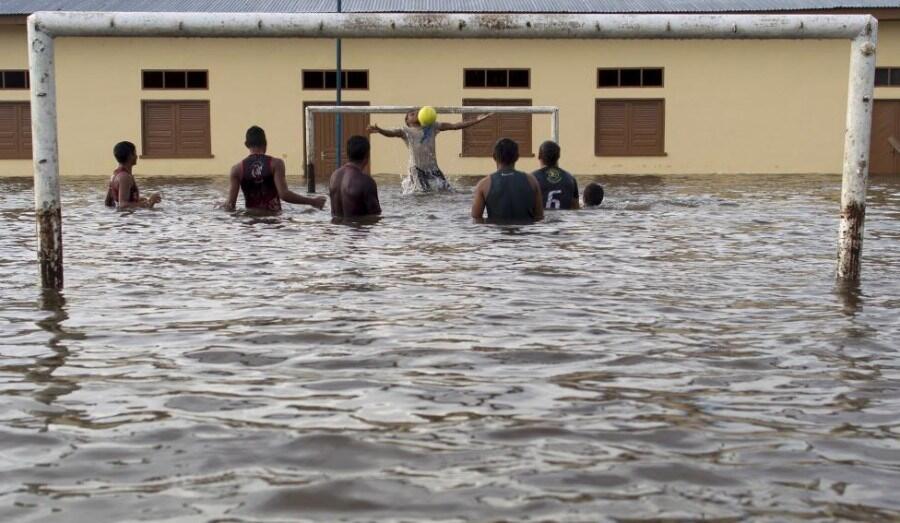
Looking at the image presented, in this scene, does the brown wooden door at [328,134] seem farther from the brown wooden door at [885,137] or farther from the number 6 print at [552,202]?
the number 6 print at [552,202]

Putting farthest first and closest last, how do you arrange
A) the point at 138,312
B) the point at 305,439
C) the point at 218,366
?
the point at 138,312 → the point at 218,366 → the point at 305,439

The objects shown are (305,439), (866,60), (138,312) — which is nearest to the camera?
(305,439)

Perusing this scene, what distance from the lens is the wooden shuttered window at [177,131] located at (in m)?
28.4

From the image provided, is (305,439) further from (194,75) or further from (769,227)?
(194,75)

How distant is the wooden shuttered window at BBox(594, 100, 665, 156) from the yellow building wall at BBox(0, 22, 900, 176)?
0.17m

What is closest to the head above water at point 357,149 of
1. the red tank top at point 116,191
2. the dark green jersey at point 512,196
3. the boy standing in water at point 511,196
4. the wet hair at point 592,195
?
the boy standing in water at point 511,196

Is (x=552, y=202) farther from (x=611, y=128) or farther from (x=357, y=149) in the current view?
(x=611, y=128)

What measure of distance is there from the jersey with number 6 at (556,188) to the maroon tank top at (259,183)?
2789mm

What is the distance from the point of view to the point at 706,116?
2847 centimetres

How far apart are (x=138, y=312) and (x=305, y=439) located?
3053mm

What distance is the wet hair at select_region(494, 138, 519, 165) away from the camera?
11.8 m

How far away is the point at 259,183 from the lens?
1376cm

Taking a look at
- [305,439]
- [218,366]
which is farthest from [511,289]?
[305,439]

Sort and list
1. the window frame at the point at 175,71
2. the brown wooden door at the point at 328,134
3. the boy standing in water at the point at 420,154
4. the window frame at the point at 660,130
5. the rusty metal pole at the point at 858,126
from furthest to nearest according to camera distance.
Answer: the window frame at the point at 660,130 < the window frame at the point at 175,71 < the brown wooden door at the point at 328,134 < the boy standing in water at the point at 420,154 < the rusty metal pole at the point at 858,126
